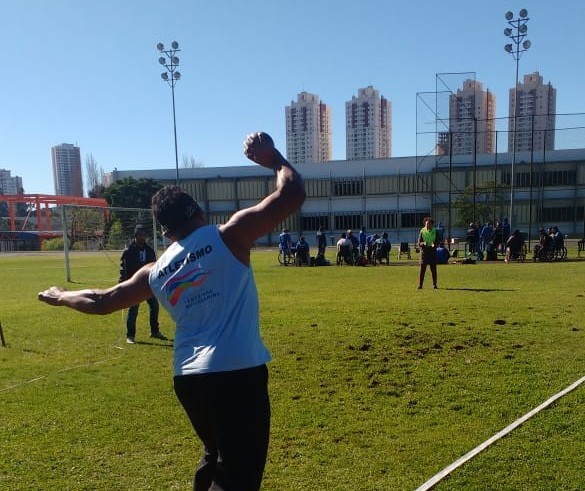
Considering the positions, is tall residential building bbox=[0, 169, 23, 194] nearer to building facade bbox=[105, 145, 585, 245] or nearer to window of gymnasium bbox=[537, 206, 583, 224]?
building facade bbox=[105, 145, 585, 245]

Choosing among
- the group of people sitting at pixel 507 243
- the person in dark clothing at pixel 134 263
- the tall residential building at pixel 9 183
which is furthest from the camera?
the tall residential building at pixel 9 183

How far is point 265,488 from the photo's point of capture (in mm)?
3492

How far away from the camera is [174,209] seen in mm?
2322

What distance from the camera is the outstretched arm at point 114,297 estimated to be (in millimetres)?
2537

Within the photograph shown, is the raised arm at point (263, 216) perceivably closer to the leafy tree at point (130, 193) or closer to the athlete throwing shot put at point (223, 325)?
the athlete throwing shot put at point (223, 325)

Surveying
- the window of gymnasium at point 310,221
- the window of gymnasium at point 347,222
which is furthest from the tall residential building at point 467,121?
the window of gymnasium at point 310,221

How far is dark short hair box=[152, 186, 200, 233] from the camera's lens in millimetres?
2324

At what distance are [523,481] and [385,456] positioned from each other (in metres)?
1.00

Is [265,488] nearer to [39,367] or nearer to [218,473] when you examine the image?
[218,473]

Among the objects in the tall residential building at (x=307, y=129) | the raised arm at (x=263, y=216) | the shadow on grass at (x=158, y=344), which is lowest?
the shadow on grass at (x=158, y=344)

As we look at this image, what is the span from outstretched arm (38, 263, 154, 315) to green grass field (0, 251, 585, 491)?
1679 millimetres

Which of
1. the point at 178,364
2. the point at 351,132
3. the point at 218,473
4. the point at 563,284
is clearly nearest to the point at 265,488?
the point at 218,473

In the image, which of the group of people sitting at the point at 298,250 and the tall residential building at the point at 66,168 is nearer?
the group of people sitting at the point at 298,250

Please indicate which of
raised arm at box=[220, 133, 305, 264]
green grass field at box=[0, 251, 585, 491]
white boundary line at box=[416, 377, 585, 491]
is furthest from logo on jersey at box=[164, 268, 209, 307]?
white boundary line at box=[416, 377, 585, 491]
